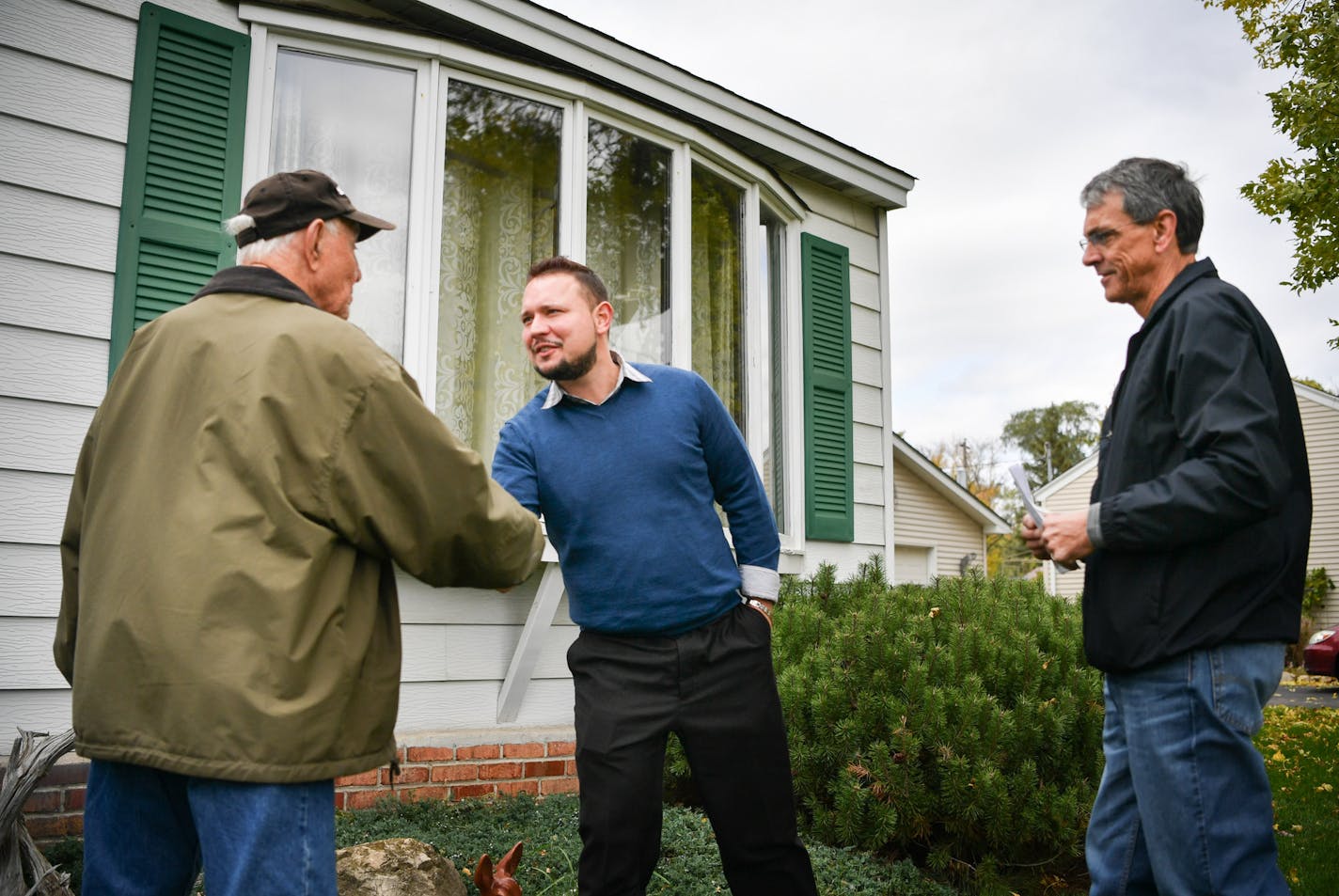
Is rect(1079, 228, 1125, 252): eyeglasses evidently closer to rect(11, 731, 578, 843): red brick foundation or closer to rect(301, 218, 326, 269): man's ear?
rect(301, 218, 326, 269): man's ear

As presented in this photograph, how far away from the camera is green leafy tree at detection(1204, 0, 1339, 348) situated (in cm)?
979

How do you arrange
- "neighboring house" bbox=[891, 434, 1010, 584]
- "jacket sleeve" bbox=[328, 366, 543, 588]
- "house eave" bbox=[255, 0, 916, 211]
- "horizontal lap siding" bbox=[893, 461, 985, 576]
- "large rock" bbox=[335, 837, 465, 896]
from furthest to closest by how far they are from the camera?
"horizontal lap siding" bbox=[893, 461, 985, 576]
"neighboring house" bbox=[891, 434, 1010, 584]
"house eave" bbox=[255, 0, 916, 211]
"large rock" bbox=[335, 837, 465, 896]
"jacket sleeve" bbox=[328, 366, 543, 588]

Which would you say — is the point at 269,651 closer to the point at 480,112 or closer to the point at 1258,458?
the point at 1258,458

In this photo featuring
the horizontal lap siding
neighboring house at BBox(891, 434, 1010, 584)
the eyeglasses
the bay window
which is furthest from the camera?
the horizontal lap siding

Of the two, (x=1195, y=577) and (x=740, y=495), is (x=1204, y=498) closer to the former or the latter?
(x=1195, y=577)

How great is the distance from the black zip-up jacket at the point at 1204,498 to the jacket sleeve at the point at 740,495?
1001mm

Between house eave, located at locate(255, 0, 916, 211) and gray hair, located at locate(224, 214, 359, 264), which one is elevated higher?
house eave, located at locate(255, 0, 916, 211)

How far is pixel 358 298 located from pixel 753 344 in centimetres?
253

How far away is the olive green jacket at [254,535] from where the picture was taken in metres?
1.65

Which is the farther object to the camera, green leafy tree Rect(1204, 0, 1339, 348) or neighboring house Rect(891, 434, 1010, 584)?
neighboring house Rect(891, 434, 1010, 584)

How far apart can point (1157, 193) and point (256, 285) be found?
6.30 feet

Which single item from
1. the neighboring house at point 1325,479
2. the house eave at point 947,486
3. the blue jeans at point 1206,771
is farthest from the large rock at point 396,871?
the neighboring house at point 1325,479

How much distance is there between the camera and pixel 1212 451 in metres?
2.01

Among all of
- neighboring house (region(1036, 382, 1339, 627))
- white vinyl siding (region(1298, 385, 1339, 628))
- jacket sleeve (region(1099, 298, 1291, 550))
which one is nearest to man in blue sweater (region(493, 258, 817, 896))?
jacket sleeve (region(1099, 298, 1291, 550))
